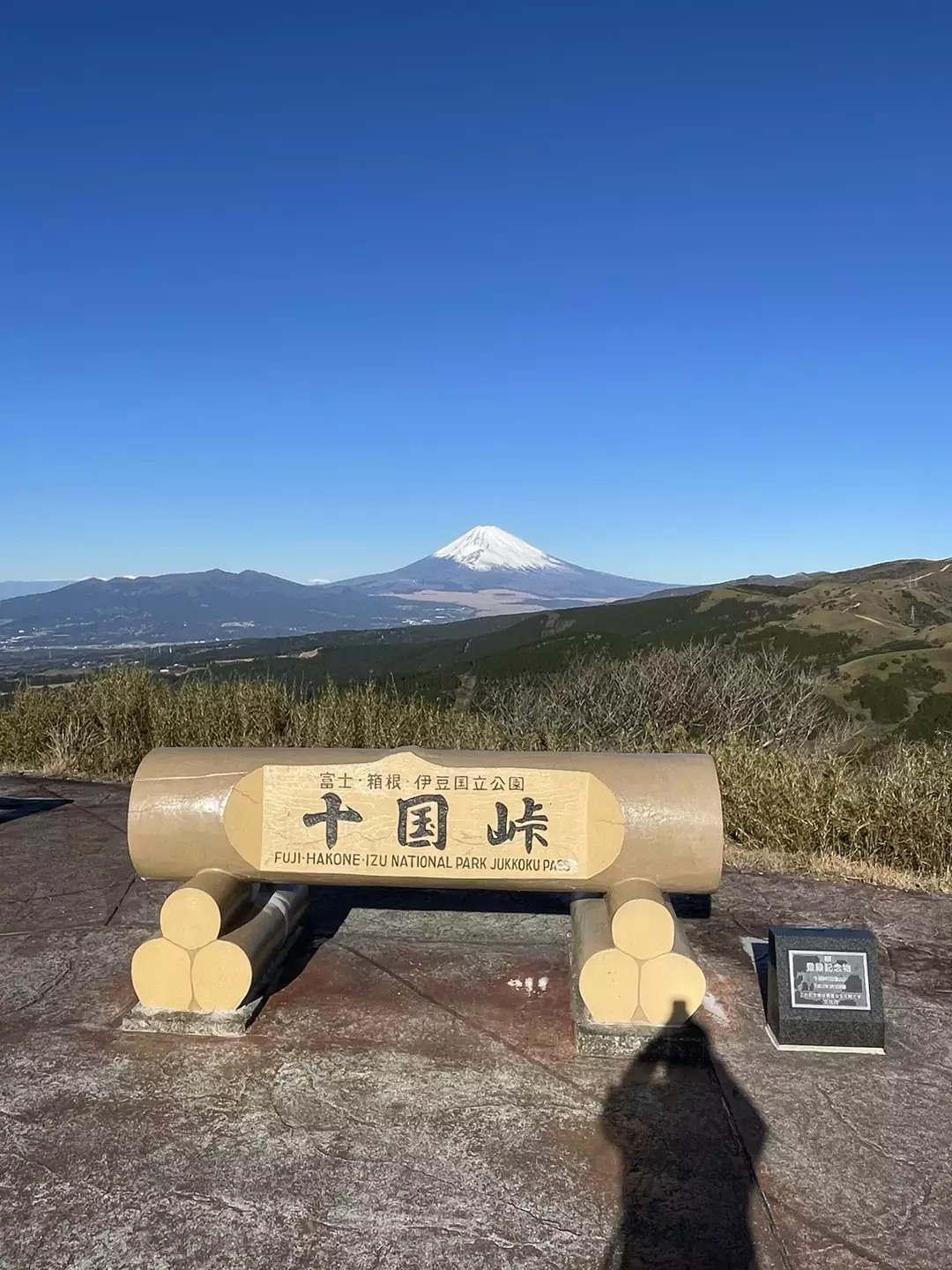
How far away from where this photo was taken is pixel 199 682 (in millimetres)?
9141

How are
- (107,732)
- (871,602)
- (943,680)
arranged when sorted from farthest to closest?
(871,602) < (943,680) < (107,732)

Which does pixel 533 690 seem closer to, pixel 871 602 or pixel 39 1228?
pixel 39 1228

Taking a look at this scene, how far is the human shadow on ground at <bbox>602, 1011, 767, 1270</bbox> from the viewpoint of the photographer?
7.89 ft

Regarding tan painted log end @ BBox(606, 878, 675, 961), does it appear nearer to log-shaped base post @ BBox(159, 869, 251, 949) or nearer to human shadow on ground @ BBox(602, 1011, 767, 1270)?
human shadow on ground @ BBox(602, 1011, 767, 1270)

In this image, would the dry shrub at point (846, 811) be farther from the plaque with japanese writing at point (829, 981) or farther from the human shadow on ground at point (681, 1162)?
the human shadow on ground at point (681, 1162)

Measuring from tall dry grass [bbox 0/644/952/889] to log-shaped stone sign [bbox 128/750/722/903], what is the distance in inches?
A: 99.1

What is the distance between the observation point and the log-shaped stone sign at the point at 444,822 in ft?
12.3

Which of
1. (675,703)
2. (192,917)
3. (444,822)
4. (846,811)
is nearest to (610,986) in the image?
(444,822)

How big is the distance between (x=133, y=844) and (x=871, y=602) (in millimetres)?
59931

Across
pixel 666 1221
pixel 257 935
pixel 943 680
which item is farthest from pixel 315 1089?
pixel 943 680

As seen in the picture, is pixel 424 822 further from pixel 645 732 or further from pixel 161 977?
pixel 645 732

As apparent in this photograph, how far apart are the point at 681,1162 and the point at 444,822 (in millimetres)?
1503

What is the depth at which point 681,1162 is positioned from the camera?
2.78 metres

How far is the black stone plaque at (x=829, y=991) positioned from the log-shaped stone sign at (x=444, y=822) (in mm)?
451
